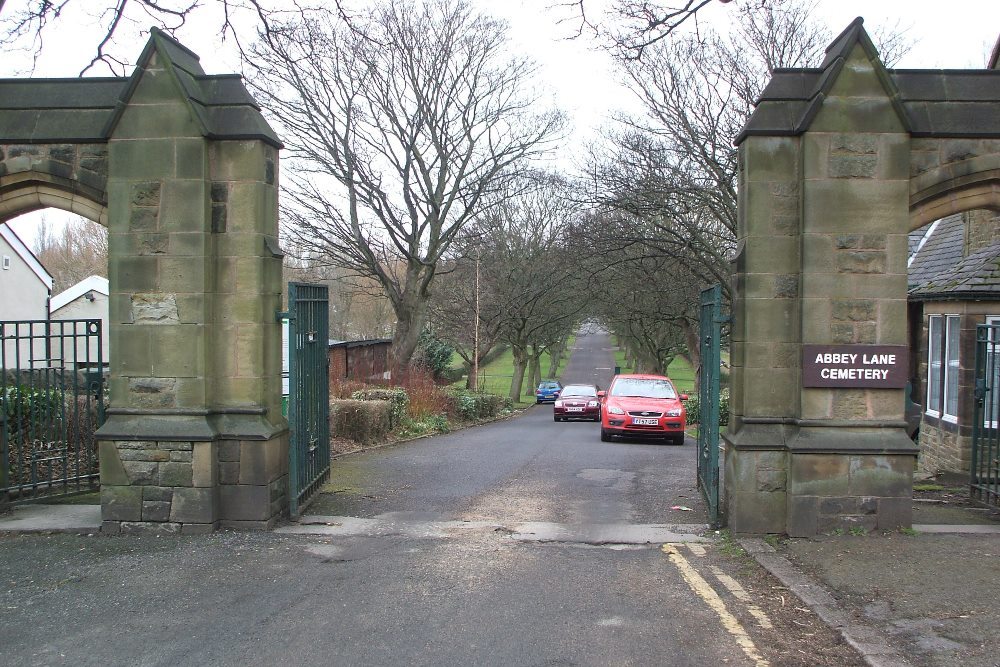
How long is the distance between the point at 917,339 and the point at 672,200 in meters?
9.78

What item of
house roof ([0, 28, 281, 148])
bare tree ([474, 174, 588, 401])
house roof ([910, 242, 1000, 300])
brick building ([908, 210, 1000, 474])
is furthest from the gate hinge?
bare tree ([474, 174, 588, 401])

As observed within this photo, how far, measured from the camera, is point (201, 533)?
7.75 meters

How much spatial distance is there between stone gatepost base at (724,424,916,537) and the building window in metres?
6.79

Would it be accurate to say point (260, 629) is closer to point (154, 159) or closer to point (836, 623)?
point (836, 623)

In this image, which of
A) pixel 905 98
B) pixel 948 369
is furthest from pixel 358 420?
pixel 905 98

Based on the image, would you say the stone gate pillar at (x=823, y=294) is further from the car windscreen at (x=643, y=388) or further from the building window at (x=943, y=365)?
the car windscreen at (x=643, y=388)

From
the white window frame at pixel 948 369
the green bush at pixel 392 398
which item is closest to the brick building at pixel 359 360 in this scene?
the green bush at pixel 392 398

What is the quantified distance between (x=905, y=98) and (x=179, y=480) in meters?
7.60

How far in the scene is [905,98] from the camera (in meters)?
7.55

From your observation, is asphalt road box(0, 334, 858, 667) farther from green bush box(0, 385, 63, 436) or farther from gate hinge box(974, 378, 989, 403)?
gate hinge box(974, 378, 989, 403)

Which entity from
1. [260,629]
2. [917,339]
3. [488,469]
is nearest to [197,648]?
[260,629]

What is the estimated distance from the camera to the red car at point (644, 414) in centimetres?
1930

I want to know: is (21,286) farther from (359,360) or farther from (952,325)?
(952,325)

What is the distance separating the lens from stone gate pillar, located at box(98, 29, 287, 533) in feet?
25.3
